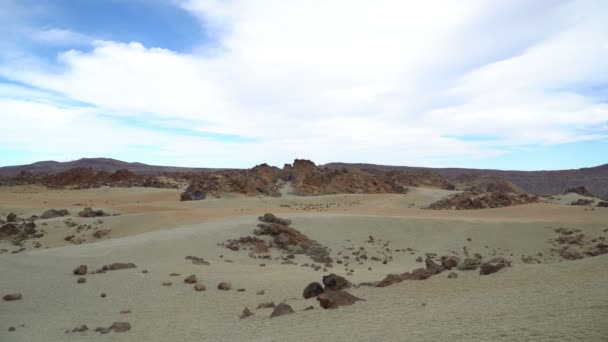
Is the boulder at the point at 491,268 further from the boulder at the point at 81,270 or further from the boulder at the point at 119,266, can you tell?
the boulder at the point at 81,270

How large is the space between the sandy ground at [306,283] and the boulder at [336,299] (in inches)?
6.1

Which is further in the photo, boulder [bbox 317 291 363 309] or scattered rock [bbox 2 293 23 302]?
scattered rock [bbox 2 293 23 302]

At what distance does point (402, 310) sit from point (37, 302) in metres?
7.08

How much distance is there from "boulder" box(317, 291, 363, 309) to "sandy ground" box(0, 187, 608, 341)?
6.1 inches

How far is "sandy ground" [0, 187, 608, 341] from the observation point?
5.83 meters

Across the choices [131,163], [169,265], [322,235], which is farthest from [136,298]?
[131,163]

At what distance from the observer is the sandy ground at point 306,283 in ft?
19.1

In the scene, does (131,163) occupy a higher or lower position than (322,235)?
higher

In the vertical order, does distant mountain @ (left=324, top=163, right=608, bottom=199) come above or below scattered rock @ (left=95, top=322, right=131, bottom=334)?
above

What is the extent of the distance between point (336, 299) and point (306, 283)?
2.95 meters

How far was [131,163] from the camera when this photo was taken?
135750 millimetres

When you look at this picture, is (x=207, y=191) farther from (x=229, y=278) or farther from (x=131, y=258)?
(x=229, y=278)

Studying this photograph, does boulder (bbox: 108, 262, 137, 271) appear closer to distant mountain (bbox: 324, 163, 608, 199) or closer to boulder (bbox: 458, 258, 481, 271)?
boulder (bbox: 458, 258, 481, 271)

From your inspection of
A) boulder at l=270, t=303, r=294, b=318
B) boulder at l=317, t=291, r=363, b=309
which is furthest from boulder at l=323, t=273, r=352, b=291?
boulder at l=270, t=303, r=294, b=318
